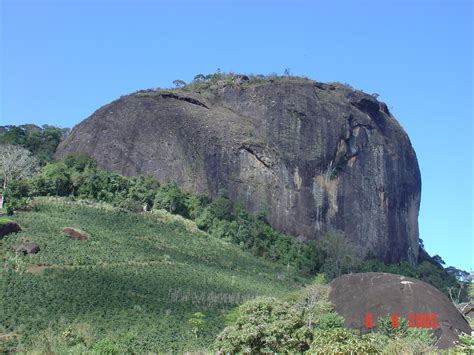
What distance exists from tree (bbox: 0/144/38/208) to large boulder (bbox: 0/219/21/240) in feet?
51.6

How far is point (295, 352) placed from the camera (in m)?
21.7

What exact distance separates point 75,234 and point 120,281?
32.1ft

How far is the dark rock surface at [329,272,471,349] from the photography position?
34116mm

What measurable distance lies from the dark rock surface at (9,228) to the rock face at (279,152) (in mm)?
27583

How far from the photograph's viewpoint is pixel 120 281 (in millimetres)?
46875

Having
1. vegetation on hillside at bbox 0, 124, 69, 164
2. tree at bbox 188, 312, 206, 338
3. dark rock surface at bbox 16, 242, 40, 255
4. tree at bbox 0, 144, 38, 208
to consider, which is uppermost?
vegetation on hillside at bbox 0, 124, 69, 164

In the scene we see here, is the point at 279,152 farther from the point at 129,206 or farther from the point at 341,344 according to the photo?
the point at 341,344

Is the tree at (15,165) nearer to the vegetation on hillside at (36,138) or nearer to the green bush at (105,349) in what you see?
the vegetation on hillside at (36,138)

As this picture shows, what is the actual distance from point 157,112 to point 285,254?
2560 cm

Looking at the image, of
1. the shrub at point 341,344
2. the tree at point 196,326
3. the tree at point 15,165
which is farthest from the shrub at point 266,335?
the tree at point 15,165

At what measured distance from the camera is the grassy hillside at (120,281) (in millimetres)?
35781
